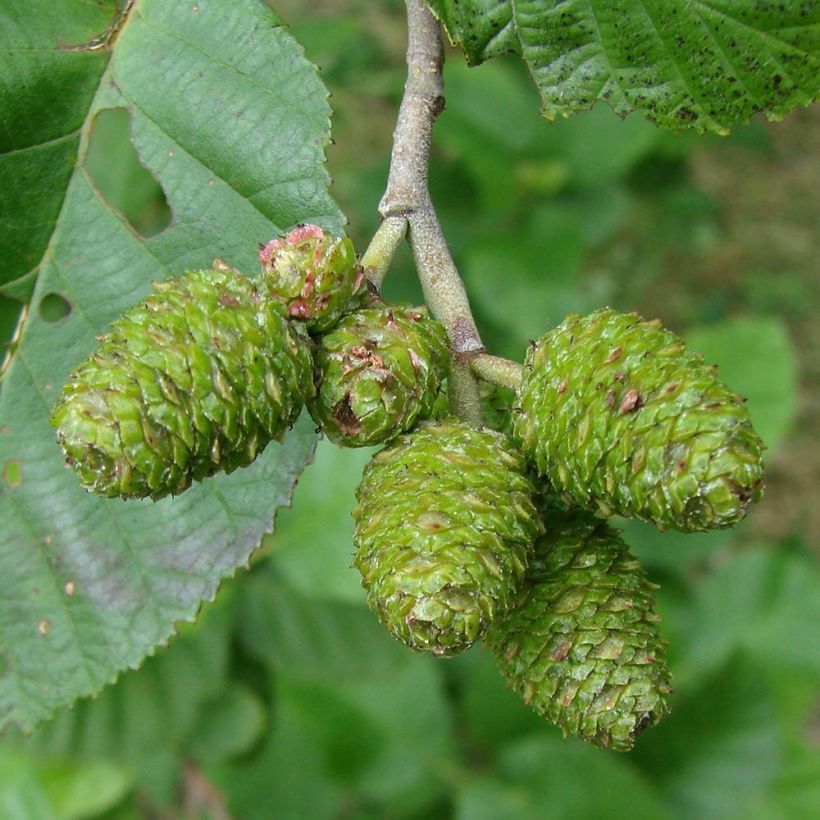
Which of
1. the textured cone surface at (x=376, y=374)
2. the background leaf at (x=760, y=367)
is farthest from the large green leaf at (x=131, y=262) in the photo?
the background leaf at (x=760, y=367)

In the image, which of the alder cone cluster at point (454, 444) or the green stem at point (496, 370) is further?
the green stem at point (496, 370)

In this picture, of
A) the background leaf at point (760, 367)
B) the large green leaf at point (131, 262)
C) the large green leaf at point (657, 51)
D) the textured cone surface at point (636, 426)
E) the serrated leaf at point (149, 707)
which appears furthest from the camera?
the background leaf at point (760, 367)

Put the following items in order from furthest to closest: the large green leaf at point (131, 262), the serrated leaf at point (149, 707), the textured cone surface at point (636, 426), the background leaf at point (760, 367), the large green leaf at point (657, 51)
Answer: the background leaf at point (760, 367), the serrated leaf at point (149, 707), the large green leaf at point (131, 262), the large green leaf at point (657, 51), the textured cone surface at point (636, 426)

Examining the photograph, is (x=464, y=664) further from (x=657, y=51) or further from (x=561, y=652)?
(x=657, y=51)

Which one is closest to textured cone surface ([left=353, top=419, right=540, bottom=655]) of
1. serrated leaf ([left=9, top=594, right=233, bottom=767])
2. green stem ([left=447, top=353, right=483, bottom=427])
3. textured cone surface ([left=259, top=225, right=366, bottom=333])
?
green stem ([left=447, top=353, right=483, bottom=427])

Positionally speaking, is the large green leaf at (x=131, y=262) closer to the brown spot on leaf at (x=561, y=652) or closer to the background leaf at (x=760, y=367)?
the brown spot on leaf at (x=561, y=652)

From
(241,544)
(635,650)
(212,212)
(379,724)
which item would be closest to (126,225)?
(212,212)

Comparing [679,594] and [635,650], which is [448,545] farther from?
[679,594]
